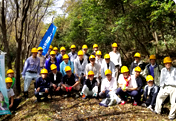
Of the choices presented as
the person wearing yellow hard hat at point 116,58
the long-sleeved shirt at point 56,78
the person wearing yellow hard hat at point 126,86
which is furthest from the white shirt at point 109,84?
the long-sleeved shirt at point 56,78

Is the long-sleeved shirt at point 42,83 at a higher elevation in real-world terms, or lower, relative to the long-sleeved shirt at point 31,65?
lower

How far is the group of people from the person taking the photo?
206 inches

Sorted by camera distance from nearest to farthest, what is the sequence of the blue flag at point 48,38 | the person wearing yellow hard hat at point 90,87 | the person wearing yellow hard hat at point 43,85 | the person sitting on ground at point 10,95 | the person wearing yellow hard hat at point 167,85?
1. the person wearing yellow hard hat at point 167,85
2. the person sitting on ground at point 10,95
3. the person wearing yellow hard hat at point 43,85
4. the person wearing yellow hard hat at point 90,87
5. the blue flag at point 48,38

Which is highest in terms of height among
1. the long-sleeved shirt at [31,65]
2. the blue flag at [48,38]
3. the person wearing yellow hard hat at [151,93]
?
the blue flag at [48,38]

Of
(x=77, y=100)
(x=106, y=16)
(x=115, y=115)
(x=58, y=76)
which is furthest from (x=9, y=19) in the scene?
(x=115, y=115)

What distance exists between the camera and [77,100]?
19.6ft

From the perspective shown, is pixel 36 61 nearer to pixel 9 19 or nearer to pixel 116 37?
pixel 116 37

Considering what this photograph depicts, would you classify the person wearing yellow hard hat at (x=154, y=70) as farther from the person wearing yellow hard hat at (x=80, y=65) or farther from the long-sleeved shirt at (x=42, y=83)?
the long-sleeved shirt at (x=42, y=83)

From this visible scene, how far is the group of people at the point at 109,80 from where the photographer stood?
17.2 ft

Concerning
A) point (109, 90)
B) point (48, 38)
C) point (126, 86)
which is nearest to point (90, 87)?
point (109, 90)

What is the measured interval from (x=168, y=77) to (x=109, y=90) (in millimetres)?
2125

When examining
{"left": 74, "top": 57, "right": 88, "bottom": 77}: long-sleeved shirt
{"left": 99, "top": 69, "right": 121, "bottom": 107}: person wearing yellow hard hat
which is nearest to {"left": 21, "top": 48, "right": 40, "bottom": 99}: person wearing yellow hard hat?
{"left": 74, "top": 57, "right": 88, "bottom": 77}: long-sleeved shirt

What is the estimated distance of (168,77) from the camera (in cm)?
518

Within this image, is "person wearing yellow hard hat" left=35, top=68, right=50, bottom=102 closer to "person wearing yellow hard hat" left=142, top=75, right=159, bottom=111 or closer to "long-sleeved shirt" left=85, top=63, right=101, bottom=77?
"long-sleeved shirt" left=85, top=63, right=101, bottom=77
